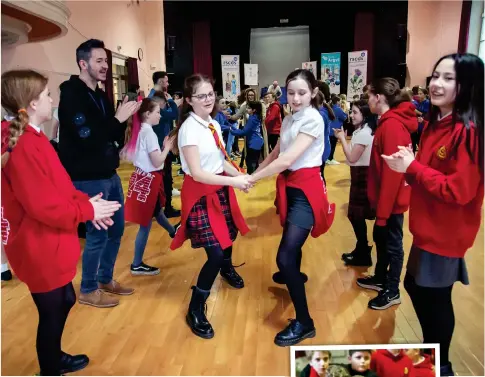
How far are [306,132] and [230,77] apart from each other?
27.7 ft

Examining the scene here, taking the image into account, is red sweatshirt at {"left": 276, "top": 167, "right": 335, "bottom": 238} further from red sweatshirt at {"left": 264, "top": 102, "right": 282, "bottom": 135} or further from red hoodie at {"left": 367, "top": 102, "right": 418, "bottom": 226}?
red sweatshirt at {"left": 264, "top": 102, "right": 282, "bottom": 135}

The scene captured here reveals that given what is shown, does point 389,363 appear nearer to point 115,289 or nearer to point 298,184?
point 298,184

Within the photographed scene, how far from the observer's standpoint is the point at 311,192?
1938 mm

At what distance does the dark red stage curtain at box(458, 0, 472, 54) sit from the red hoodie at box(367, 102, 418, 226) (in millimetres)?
582

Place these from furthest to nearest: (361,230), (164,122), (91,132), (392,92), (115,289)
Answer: (164,122)
(361,230)
(115,289)
(392,92)
(91,132)

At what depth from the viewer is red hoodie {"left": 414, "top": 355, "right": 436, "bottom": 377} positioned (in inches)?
57.0

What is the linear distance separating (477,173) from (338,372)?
2.60ft

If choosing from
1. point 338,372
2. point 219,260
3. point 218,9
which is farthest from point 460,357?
point 218,9

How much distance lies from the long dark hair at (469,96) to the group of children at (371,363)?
67 centimetres

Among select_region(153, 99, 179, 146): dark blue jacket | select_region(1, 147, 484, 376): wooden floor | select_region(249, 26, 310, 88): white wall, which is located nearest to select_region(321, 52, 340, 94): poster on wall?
select_region(249, 26, 310, 88): white wall

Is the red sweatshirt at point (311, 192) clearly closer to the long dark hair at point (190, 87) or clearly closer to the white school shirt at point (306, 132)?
the white school shirt at point (306, 132)

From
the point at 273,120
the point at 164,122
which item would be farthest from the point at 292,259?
the point at 273,120

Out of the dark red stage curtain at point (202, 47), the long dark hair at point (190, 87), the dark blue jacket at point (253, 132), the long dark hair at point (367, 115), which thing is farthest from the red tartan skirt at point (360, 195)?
the dark red stage curtain at point (202, 47)

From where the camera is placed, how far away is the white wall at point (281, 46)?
10625 millimetres
